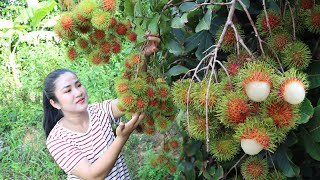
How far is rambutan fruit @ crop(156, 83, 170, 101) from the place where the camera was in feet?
3.41

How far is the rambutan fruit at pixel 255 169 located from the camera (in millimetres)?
890

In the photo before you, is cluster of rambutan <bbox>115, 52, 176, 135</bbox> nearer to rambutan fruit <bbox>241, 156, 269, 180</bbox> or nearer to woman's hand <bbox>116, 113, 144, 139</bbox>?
woman's hand <bbox>116, 113, 144, 139</bbox>

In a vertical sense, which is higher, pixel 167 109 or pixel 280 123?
pixel 280 123

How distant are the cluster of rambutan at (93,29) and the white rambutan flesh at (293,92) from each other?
0.44 metres

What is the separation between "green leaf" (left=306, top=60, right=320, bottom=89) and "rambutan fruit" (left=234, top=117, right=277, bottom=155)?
0.89ft

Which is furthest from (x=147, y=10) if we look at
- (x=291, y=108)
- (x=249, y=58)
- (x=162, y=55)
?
(x=291, y=108)

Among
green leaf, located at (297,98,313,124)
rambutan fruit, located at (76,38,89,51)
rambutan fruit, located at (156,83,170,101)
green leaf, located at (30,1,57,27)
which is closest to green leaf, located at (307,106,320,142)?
green leaf, located at (297,98,313,124)

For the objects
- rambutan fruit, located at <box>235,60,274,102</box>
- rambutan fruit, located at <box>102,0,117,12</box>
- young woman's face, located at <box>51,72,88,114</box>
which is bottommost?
young woman's face, located at <box>51,72,88,114</box>

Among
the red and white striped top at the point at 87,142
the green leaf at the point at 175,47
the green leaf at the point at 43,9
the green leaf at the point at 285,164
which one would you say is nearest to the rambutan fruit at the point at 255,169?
the green leaf at the point at 285,164

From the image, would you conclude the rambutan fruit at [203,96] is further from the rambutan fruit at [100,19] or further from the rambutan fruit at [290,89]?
the rambutan fruit at [100,19]

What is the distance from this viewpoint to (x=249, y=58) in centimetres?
77

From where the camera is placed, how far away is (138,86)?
998 mm

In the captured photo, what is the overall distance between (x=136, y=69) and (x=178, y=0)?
7.5 inches

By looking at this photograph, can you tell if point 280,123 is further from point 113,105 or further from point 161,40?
point 113,105
